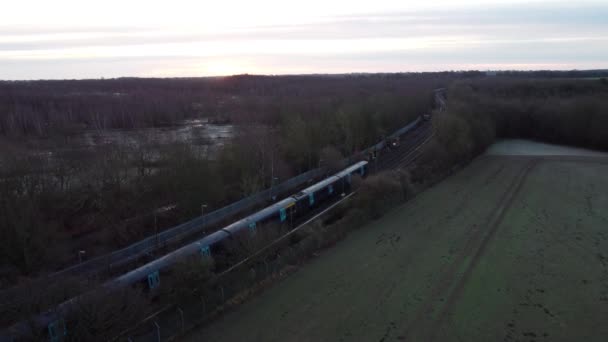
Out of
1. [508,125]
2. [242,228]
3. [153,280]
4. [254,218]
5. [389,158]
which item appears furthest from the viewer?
[508,125]

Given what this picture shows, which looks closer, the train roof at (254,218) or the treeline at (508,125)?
the train roof at (254,218)

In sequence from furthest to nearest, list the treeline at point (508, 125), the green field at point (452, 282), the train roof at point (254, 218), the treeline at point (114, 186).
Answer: the treeline at point (508, 125) < the train roof at point (254, 218) < the treeline at point (114, 186) < the green field at point (452, 282)

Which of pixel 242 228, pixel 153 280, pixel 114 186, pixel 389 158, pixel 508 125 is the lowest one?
pixel 389 158

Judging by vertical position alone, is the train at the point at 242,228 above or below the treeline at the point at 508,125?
below

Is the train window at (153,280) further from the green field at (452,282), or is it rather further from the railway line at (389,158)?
the green field at (452,282)

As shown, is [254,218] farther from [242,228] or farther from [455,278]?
[455,278]

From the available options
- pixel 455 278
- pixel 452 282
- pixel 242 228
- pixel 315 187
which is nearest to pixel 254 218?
pixel 242 228

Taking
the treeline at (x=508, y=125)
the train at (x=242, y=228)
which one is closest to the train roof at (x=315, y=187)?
the train at (x=242, y=228)
